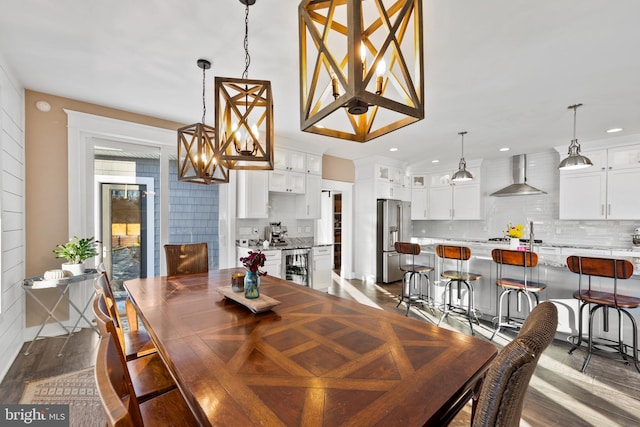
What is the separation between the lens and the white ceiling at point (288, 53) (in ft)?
6.18

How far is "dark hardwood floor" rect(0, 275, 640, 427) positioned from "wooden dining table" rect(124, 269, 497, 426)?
3.74 feet

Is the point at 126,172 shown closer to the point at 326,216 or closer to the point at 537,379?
the point at 326,216

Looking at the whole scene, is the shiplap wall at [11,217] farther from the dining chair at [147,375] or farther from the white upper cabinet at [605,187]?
the white upper cabinet at [605,187]

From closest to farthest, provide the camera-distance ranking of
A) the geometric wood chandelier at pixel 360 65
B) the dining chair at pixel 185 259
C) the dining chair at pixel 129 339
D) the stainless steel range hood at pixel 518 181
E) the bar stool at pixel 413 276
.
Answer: the geometric wood chandelier at pixel 360 65 → the dining chair at pixel 129 339 → the dining chair at pixel 185 259 → the bar stool at pixel 413 276 → the stainless steel range hood at pixel 518 181

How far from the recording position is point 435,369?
1.00 meters

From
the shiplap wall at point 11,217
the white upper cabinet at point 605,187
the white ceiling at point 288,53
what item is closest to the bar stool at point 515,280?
the white ceiling at point 288,53

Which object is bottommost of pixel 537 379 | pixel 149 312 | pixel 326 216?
pixel 537 379

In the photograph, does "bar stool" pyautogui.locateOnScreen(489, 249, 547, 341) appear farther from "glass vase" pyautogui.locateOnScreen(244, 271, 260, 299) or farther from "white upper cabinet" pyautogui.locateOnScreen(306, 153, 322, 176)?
"white upper cabinet" pyautogui.locateOnScreen(306, 153, 322, 176)

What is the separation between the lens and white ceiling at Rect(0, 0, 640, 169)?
188 cm

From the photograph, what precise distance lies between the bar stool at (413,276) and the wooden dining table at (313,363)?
2.38 metres

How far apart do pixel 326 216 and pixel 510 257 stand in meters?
4.58

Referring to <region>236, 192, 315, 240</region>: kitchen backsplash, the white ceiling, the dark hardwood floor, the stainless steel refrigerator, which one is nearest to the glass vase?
the dark hardwood floor

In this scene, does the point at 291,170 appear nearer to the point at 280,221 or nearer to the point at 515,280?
the point at 280,221

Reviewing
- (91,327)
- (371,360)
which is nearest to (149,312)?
(371,360)
